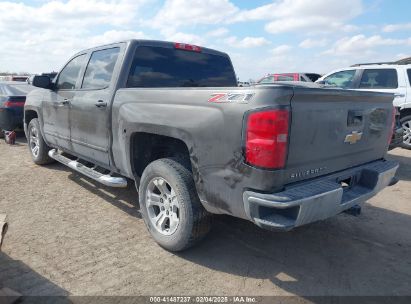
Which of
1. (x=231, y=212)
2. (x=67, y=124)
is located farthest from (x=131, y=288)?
(x=67, y=124)

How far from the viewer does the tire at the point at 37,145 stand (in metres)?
6.11

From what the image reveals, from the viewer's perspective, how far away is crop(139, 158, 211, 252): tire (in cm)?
309

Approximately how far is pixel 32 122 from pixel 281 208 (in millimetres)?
5378

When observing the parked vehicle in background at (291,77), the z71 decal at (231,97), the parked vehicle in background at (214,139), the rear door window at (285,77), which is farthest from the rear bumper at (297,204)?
the rear door window at (285,77)

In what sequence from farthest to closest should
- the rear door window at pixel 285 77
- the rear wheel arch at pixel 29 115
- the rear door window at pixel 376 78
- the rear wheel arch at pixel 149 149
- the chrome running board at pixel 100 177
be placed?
the rear door window at pixel 285 77, the rear door window at pixel 376 78, the rear wheel arch at pixel 29 115, the chrome running board at pixel 100 177, the rear wheel arch at pixel 149 149

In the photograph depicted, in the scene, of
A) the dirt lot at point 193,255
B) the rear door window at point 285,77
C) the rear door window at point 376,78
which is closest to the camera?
the dirt lot at point 193,255

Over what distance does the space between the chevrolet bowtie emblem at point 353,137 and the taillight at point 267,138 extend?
0.83 metres

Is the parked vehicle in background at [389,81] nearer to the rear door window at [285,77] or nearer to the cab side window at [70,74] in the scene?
the rear door window at [285,77]

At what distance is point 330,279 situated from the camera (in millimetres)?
2984

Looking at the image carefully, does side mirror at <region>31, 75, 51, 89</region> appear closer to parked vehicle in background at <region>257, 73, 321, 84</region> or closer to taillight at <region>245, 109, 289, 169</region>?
taillight at <region>245, 109, 289, 169</region>

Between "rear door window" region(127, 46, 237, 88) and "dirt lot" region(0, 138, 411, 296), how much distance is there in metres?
1.65

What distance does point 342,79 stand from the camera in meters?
8.71

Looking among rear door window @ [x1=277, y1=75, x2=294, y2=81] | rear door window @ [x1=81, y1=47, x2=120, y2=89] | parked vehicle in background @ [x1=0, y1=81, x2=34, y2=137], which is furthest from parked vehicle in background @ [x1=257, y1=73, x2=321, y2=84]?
rear door window @ [x1=81, y1=47, x2=120, y2=89]

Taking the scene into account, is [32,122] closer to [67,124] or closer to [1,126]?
[67,124]
